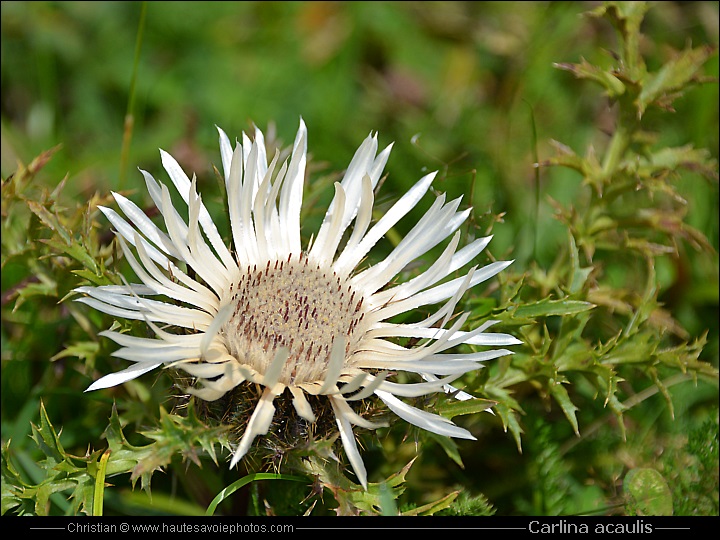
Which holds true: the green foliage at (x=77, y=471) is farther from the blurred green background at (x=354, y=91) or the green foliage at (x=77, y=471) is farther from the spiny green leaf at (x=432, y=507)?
the blurred green background at (x=354, y=91)

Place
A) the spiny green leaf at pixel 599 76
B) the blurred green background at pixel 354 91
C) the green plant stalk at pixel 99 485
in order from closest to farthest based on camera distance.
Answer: the green plant stalk at pixel 99 485
the spiny green leaf at pixel 599 76
the blurred green background at pixel 354 91

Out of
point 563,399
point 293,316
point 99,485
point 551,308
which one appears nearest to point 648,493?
point 563,399

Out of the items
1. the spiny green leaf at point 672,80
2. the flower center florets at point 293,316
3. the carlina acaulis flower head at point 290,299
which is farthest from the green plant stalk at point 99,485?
the spiny green leaf at point 672,80

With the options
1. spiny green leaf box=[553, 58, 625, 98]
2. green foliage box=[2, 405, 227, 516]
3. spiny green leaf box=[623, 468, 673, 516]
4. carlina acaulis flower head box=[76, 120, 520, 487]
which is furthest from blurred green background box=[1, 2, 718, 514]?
green foliage box=[2, 405, 227, 516]

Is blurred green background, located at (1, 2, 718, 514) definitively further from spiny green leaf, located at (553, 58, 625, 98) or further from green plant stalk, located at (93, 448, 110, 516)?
green plant stalk, located at (93, 448, 110, 516)

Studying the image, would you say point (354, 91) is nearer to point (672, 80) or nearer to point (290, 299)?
point (672, 80)

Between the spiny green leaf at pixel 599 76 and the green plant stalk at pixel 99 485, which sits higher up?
the spiny green leaf at pixel 599 76
